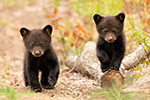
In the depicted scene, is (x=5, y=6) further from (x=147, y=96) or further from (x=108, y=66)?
(x=147, y=96)

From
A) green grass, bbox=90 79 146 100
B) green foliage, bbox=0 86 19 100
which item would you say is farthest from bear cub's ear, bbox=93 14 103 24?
green foliage, bbox=0 86 19 100

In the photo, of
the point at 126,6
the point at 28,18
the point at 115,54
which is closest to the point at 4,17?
the point at 28,18

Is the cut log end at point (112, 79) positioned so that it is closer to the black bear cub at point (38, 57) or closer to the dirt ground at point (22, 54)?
the dirt ground at point (22, 54)

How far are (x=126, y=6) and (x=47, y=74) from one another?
396cm

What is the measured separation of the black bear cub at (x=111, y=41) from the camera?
18.9ft

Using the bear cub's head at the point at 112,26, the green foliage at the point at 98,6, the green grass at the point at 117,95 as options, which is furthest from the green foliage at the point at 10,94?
the green foliage at the point at 98,6

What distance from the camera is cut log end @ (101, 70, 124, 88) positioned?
17.1 feet

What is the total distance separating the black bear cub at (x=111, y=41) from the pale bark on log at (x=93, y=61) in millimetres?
958

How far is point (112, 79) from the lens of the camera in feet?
17.3

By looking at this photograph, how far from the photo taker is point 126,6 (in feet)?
29.0

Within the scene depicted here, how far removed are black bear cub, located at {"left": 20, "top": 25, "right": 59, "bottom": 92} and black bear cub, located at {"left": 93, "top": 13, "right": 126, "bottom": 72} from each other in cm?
109

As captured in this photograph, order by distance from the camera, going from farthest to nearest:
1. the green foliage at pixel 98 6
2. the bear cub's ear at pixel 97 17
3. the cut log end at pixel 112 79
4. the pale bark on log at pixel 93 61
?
the green foliage at pixel 98 6, the pale bark on log at pixel 93 61, the bear cub's ear at pixel 97 17, the cut log end at pixel 112 79

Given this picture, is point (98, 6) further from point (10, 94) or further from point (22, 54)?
point (10, 94)

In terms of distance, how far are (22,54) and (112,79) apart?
6.78m
